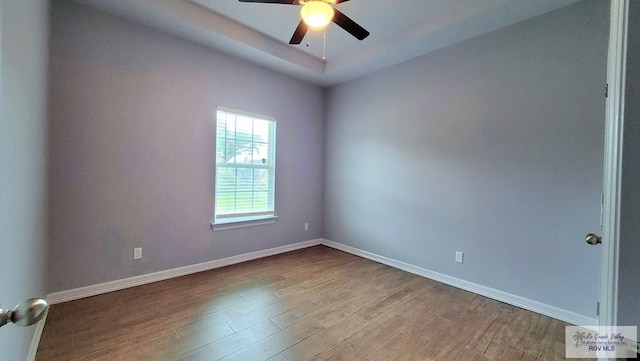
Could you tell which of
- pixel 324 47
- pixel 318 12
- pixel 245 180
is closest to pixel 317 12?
pixel 318 12

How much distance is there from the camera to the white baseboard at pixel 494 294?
2.24 metres

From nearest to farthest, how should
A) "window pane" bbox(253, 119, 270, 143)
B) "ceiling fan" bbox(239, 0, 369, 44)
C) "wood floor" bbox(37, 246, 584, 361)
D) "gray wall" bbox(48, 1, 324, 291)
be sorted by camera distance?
"wood floor" bbox(37, 246, 584, 361) < "ceiling fan" bbox(239, 0, 369, 44) < "gray wall" bbox(48, 1, 324, 291) < "window pane" bbox(253, 119, 270, 143)

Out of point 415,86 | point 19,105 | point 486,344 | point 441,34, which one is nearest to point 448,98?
point 415,86

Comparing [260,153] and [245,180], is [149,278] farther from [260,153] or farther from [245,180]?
[260,153]

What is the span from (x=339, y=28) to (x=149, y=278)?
11.4ft

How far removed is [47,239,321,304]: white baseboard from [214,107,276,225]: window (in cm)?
51

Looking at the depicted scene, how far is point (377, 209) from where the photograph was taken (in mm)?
3760

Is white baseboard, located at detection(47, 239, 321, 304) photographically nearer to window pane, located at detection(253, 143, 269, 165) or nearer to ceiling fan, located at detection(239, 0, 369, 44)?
window pane, located at detection(253, 143, 269, 165)

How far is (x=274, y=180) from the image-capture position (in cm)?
389

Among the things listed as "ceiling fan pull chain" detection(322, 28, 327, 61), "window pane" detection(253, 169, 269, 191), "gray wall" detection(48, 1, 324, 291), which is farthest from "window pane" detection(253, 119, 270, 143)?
"ceiling fan pull chain" detection(322, 28, 327, 61)

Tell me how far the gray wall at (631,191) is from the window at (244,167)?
3.35 metres

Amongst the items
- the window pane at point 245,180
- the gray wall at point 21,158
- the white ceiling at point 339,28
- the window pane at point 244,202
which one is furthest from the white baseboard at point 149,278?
the white ceiling at point 339,28

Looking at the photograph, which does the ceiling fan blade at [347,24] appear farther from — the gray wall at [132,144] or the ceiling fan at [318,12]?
the gray wall at [132,144]

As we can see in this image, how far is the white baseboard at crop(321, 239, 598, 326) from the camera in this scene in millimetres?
2242
